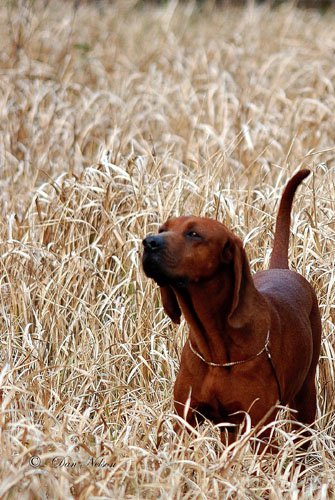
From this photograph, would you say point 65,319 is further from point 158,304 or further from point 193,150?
point 193,150

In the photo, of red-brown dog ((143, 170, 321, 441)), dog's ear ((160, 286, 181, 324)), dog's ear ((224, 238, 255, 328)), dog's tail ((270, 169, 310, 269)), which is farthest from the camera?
dog's tail ((270, 169, 310, 269))

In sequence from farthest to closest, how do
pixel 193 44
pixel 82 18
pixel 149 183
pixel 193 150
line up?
pixel 82 18
pixel 193 44
pixel 193 150
pixel 149 183

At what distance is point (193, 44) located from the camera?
28.9ft

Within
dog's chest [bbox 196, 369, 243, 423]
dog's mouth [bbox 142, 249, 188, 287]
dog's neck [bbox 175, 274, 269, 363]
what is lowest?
dog's chest [bbox 196, 369, 243, 423]

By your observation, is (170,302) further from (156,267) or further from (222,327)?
(156,267)

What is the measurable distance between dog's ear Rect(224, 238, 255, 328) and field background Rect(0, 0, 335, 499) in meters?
0.38

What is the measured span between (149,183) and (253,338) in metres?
1.78

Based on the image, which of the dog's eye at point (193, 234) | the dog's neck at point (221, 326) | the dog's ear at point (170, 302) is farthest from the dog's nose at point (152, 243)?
the dog's ear at point (170, 302)

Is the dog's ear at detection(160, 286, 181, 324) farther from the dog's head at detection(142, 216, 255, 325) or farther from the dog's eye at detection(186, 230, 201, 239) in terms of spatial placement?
the dog's eye at detection(186, 230, 201, 239)

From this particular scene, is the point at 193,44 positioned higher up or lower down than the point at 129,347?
higher up

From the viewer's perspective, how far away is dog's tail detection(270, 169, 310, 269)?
406cm

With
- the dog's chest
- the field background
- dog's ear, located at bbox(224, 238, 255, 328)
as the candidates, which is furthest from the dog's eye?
the field background

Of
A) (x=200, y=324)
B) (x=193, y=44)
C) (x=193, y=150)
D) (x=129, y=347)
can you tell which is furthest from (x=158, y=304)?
(x=193, y=44)

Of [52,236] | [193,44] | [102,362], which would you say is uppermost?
[193,44]
